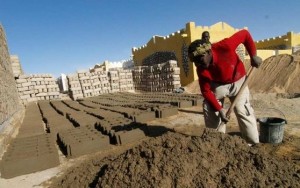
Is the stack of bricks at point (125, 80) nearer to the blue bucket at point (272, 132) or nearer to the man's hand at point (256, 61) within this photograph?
the blue bucket at point (272, 132)

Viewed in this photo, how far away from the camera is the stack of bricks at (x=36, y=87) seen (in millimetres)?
12891

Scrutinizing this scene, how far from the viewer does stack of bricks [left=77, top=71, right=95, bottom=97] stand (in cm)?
1409

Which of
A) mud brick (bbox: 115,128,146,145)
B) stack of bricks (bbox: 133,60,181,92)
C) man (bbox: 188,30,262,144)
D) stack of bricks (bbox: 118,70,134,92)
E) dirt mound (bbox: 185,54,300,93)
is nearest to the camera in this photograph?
man (bbox: 188,30,262,144)

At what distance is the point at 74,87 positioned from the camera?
1397cm

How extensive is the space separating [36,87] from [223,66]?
12318 mm

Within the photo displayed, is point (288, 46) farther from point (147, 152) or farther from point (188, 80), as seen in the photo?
point (147, 152)

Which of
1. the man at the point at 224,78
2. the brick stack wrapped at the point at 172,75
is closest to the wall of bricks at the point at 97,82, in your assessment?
the brick stack wrapped at the point at 172,75

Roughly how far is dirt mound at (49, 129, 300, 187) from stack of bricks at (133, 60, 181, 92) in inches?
451

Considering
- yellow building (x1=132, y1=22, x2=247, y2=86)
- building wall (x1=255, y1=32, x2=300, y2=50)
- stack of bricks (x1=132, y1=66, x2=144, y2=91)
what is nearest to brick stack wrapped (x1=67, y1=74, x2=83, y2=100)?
stack of bricks (x1=132, y1=66, x2=144, y2=91)

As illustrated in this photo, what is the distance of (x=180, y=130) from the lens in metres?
5.17

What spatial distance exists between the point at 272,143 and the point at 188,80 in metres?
12.9

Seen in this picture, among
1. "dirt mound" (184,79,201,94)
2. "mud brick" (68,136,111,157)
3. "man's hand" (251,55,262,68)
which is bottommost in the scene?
"dirt mound" (184,79,201,94)

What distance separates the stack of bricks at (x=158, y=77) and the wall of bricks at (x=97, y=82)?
0.73 meters

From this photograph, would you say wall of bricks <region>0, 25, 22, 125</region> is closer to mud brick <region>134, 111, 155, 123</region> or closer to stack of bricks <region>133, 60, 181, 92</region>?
mud brick <region>134, 111, 155, 123</region>
